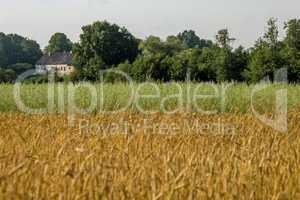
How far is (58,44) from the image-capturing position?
103 metres

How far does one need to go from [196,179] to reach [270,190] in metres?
0.38

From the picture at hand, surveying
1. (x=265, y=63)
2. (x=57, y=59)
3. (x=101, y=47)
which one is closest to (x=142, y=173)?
(x=265, y=63)

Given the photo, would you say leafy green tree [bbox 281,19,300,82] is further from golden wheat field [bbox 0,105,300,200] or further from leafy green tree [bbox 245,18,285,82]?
golden wheat field [bbox 0,105,300,200]

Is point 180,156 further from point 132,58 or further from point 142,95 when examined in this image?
point 132,58

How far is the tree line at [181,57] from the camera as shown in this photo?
32469mm

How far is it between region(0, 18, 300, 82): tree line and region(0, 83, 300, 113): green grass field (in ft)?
8.10

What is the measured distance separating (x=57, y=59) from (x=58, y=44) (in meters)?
10.6

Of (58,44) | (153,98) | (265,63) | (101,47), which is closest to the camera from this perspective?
(153,98)

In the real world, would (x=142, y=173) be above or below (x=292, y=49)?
below

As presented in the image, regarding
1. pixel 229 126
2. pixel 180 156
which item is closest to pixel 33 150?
pixel 180 156

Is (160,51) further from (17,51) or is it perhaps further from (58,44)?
(58,44)

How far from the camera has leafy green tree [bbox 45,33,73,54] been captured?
101750 millimetres

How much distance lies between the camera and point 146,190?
2.68 meters

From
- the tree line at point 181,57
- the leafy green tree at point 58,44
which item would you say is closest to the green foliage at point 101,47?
the tree line at point 181,57
